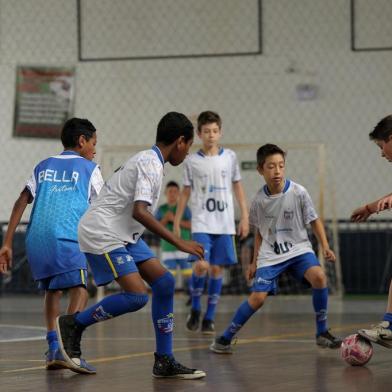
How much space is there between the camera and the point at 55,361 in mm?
6973

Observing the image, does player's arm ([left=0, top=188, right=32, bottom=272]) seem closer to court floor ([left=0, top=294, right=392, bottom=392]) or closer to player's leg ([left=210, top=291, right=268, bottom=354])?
court floor ([left=0, top=294, right=392, bottom=392])

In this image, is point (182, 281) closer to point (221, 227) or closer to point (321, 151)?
point (321, 151)

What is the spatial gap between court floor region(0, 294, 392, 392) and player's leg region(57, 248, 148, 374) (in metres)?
0.18

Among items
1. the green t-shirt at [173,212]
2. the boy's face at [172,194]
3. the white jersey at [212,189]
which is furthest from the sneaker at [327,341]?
the boy's face at [172,194]

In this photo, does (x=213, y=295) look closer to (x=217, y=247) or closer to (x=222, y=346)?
(x=217, y=247)

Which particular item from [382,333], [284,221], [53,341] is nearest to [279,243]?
[284,221]

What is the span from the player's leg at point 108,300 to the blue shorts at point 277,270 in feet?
6.41

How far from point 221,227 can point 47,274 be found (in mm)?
3728

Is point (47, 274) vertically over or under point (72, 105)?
under

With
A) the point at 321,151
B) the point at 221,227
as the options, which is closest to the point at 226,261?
the point at 221,227

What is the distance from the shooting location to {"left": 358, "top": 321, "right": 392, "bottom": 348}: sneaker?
709 centimetres

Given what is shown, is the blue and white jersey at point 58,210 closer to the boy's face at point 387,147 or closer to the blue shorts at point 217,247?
the boy's face at point 387,147

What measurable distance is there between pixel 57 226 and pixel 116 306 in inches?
36.8

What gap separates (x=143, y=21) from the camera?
64.3 feet
